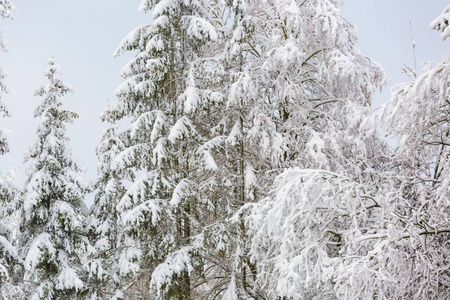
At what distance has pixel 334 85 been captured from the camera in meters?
13.5

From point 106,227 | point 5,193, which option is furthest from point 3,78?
point 106,227

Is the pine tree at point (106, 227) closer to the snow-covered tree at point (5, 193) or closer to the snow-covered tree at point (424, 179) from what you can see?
the snow-covered tree at point (5, 193)

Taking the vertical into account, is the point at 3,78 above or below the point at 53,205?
above

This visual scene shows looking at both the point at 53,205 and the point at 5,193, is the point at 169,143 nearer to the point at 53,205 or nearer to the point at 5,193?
the point at 5,193

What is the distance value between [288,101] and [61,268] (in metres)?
7.99

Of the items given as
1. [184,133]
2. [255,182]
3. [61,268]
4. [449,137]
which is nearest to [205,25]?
[184,133]

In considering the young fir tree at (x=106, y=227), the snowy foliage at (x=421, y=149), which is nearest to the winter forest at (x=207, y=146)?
the young fir tree at (x=106, y=227)

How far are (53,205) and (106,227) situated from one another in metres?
1.70

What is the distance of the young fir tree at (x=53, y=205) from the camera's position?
15.4 m

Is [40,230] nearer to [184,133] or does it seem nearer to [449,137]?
[184,133]

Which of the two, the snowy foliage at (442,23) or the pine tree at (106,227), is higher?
the snowy foliage at (442,23)

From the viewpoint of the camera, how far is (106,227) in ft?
54.7

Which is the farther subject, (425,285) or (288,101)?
(288,101)

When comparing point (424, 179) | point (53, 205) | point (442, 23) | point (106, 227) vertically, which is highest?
point (442, 23)
